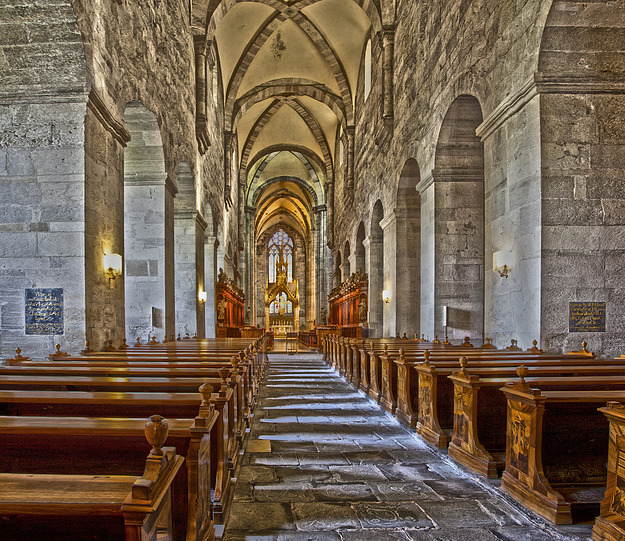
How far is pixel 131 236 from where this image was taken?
923 cm

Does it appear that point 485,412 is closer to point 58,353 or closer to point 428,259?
point 58,353

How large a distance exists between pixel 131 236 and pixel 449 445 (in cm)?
750

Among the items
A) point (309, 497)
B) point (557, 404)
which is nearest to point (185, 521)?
point (309, 497)

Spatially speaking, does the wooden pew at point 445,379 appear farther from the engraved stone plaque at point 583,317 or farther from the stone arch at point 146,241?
the stone arch at point 146,241

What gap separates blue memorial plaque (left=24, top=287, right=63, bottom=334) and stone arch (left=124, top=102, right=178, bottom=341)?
3362mm

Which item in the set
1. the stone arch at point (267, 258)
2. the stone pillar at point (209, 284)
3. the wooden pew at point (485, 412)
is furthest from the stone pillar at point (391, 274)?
the stone arch at point (267, 258)

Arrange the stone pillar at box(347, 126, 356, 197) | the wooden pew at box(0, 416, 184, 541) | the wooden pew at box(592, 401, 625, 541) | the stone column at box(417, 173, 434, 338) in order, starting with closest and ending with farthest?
the wooden pew at box(0, 416, 184, 541)
the wooden pew at box(592, 401, 625, 541)
the stone column at box(417, 173, 434, 338)
the stone pillar at box(347, 126, 356, 197)

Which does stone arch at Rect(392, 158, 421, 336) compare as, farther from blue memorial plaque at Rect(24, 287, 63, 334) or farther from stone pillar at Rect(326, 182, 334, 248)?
stone pillar at Rect(326, 182, 334, 248)

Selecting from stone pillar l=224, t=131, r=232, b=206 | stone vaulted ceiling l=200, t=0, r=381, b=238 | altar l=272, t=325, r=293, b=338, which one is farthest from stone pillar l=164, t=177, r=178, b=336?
altar l=272, t=325, r=293, b=338

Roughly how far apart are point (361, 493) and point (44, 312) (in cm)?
441

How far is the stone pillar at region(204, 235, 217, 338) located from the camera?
15727 millimetres

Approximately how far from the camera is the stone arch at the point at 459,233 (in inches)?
365

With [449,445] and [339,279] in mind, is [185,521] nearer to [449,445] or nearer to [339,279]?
[449,445]

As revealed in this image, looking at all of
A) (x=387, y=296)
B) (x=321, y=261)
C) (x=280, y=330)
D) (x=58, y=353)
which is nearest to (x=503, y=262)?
(x=58, y=353)
